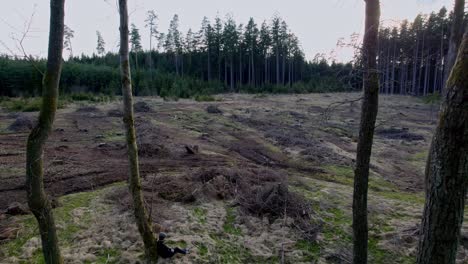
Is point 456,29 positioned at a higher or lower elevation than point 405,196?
higher

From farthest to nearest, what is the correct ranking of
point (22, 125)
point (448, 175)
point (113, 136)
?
point (22, 125)
point (113, 136)
point (448, 175)

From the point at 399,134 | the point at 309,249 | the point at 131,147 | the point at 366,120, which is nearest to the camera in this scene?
the point at 366,120

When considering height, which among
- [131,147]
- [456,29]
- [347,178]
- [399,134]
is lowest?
[347,178]

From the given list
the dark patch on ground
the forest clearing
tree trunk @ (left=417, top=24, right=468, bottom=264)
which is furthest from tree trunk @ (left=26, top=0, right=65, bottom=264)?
the dark patch on ground

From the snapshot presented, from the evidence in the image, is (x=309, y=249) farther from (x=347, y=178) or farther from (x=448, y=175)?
(x=347, y=178)

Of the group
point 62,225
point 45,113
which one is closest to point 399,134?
point 62,225

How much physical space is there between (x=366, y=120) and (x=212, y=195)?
3787 millimetres

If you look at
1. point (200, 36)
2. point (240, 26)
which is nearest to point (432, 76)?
point (240, 26)

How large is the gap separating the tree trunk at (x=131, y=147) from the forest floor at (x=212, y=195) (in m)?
0.22

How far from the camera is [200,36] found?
47500 mm

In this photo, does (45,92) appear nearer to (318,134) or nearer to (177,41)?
(318,134)

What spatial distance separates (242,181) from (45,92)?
4.64m

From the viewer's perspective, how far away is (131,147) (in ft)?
13.3

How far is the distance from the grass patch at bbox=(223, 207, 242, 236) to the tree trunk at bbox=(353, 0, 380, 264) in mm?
2016
